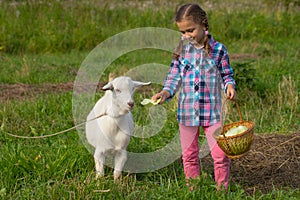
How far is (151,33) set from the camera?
1192cm

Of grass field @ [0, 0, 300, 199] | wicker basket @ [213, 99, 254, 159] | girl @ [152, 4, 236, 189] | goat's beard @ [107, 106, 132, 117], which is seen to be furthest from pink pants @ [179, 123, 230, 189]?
goat's beard @ [107, 106, 132, 117]

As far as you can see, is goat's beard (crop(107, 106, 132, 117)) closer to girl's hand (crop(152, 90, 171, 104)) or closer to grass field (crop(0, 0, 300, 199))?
girl's hand (crop(152, 90, 171, 104))

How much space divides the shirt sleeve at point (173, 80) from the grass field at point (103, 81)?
71cm

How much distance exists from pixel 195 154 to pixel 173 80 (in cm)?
63

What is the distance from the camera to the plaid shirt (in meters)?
4.30

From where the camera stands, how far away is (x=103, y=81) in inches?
352

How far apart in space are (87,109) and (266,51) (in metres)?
5.92

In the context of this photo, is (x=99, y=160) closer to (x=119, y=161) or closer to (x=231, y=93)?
(x=119, y=161)

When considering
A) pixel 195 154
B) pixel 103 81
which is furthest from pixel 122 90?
pixel 103 81

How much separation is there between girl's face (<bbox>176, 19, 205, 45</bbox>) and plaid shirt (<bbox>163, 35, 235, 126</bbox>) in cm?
13

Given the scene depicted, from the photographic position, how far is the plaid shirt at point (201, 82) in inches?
169

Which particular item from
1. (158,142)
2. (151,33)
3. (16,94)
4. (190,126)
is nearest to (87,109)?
(158,142)

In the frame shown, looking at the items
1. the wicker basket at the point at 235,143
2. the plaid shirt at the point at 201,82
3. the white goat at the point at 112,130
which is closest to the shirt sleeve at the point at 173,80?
the plaid shirt at the point at 201,82

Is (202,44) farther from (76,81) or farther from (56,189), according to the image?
(76,81)
